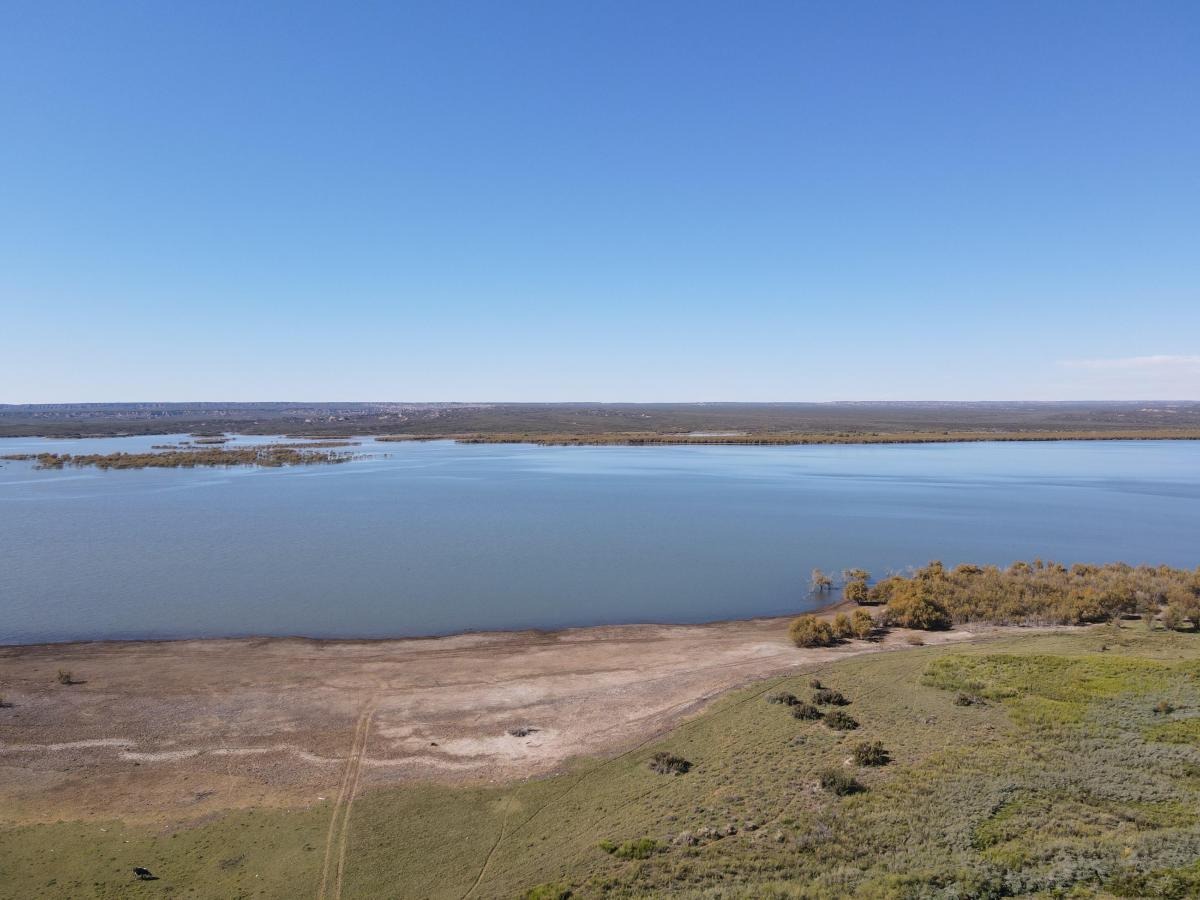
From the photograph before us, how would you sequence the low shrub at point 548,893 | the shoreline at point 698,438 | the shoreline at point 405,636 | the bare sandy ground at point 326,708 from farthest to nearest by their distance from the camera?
the shoreline at point 698,438
the shoreline at point 405,636
the bare sandy ground at point 326,708
the low shrub at point 548,893

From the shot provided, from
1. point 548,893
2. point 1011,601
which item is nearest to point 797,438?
point 1011,601

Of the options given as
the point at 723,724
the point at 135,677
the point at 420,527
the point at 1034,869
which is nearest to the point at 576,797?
the point at 723,724

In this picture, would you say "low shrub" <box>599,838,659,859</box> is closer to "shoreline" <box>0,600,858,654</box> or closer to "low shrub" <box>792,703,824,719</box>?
"low shrub" <box>792,703,824,719</box>

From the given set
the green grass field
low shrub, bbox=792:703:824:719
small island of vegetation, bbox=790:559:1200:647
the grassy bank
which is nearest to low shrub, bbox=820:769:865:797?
the green grass field

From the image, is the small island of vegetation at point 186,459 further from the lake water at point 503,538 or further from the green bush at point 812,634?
the green bush at point 812,634

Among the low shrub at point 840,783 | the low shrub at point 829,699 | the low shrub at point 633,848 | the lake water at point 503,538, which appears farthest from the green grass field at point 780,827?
the lake water at point 503,538
